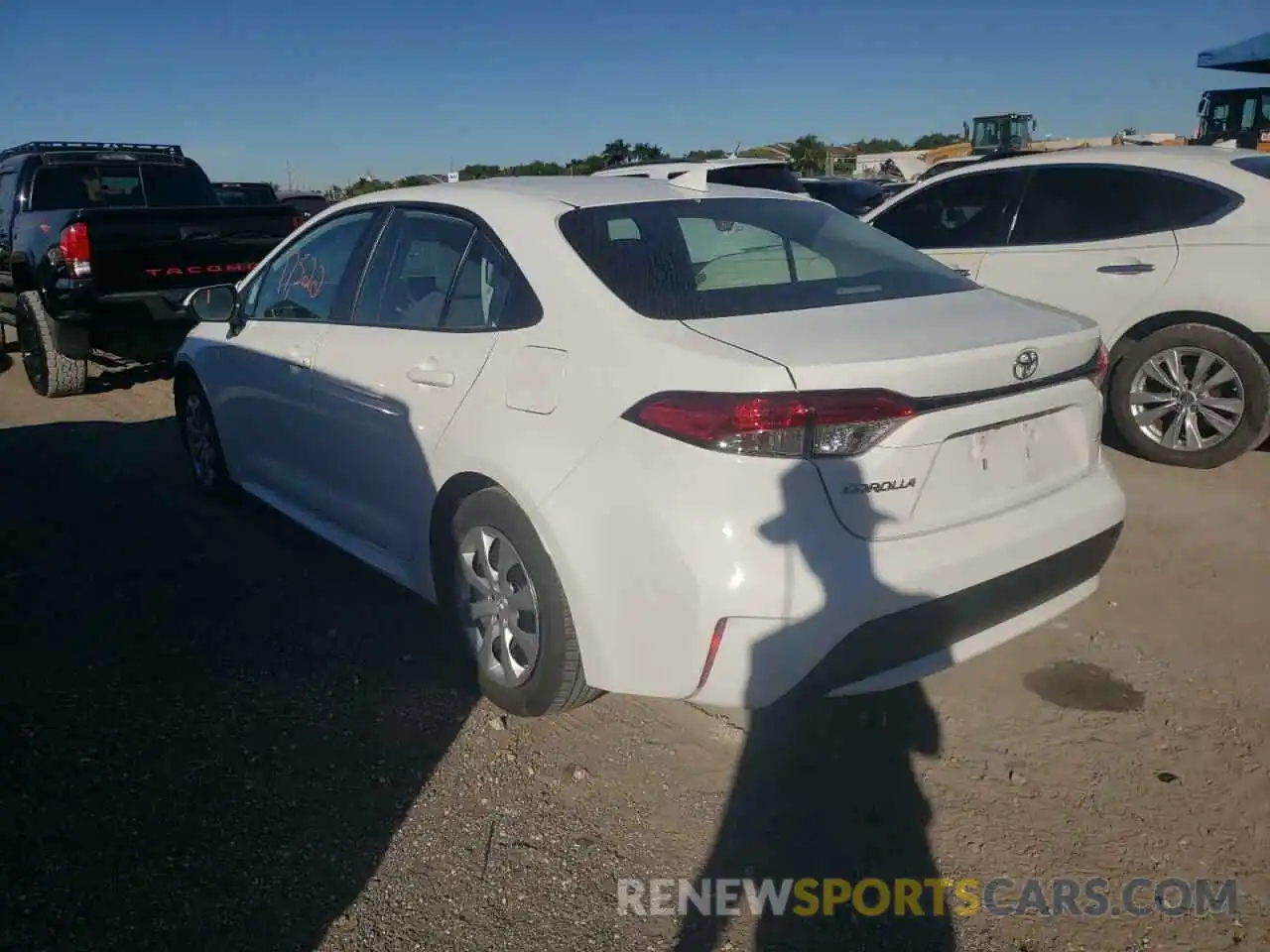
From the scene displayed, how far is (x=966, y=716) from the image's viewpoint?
3.24 meters

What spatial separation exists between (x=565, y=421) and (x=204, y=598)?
2227mm

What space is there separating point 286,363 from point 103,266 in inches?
167

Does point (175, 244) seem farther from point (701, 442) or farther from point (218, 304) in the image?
point (701, 442)

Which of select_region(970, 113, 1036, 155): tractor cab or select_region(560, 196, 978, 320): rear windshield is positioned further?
select_region(970, 113, 1036, 155): tractor cab

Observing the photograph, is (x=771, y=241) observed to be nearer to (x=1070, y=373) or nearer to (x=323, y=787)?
(x=1070, y=373)

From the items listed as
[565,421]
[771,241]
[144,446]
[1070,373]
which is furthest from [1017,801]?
[144,446]

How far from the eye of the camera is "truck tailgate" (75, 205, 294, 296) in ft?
24.7

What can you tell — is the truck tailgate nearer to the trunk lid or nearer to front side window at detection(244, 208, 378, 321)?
front side window at detection(244, 208, 378, 321)

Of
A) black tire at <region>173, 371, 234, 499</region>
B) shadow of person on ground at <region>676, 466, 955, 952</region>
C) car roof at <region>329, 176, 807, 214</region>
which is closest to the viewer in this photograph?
shadow of person on ground at <region>676, 466, 955, 952</region>

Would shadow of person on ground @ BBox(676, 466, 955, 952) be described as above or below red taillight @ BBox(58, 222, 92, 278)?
below

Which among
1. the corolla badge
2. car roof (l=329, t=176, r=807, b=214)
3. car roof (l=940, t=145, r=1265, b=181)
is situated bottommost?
the corolla badge

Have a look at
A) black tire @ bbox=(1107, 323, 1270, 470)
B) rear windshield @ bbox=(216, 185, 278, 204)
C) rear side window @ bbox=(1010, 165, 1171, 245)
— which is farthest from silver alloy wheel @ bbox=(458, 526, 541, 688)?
rear windshield @ bbox=(216, 185, 278, 204)

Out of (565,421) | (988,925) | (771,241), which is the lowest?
(988,925)

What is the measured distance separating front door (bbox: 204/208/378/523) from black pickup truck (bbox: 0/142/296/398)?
10.7ft
